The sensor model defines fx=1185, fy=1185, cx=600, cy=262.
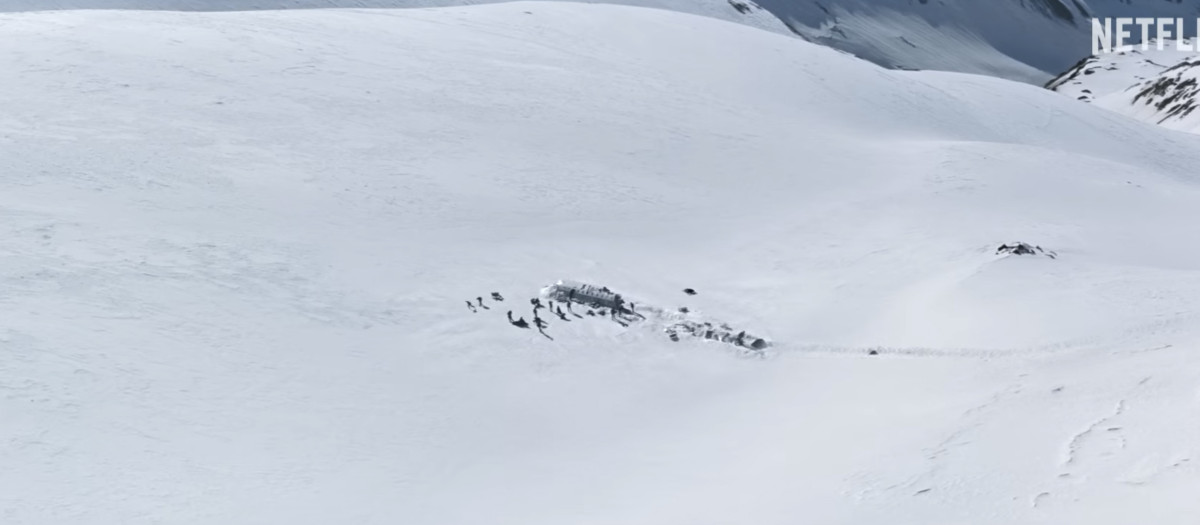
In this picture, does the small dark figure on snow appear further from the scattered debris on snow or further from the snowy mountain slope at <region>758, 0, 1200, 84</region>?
the snowy mountain slope at <region>758, 0, 1200, 84</region>

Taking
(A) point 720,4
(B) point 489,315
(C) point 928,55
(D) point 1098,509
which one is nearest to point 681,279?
(B) point 489,315

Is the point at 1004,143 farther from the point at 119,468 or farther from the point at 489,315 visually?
the point at 119,468

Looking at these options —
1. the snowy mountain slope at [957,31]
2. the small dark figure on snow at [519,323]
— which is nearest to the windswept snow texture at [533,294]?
the small dark figure on snow at [519,323]

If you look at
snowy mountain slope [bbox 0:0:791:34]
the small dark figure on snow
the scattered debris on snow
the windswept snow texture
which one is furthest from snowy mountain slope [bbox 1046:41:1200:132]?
the small dark figure on snow

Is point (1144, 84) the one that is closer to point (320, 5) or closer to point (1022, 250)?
point (320, 5)

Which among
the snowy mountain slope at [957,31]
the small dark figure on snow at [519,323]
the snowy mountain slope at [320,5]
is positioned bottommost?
the snowy mountain slope at [957,31]

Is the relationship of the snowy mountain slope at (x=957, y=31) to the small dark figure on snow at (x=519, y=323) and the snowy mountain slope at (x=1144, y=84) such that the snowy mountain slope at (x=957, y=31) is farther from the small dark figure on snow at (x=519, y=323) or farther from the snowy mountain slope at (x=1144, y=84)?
the small dark figure on snow at (x=519, y=323)

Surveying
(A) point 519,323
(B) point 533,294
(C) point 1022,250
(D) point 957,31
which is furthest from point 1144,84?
(A) point 519,323
